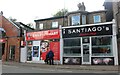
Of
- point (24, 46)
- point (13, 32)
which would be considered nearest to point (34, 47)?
point (24, 46)

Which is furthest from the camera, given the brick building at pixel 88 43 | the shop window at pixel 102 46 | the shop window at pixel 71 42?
the shop window at pixel 71 42

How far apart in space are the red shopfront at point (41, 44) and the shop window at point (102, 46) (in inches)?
192

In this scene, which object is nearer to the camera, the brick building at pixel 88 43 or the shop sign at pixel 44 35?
the brick building at pixel 88 43

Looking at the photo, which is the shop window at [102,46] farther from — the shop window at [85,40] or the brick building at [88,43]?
the shop window at [85,40]

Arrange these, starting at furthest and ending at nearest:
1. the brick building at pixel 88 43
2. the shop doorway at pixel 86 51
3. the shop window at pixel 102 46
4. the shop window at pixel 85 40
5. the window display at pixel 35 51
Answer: the window display at pixel 35 51 < the shop window at pixel 85 40 < the shop doorway at pixel 86 51 < the shop window at pixel 102 46 < the brick building at pixel 88 43

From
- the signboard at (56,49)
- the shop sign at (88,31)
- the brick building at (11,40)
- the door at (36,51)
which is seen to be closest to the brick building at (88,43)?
the shop sign at (88,31)

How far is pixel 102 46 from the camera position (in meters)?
23.7

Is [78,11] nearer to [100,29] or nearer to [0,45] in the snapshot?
[100,29]

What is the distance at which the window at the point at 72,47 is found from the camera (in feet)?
82.3

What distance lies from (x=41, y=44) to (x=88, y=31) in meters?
7.31

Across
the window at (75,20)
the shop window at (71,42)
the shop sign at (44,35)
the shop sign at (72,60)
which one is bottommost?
the shop sign at (72,60)

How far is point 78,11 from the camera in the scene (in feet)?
101

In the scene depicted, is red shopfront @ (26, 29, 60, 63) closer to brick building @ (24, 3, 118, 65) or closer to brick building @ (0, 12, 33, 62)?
brick building @ (24, 3, 118, 65)

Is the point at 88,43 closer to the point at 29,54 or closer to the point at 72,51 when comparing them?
the point at 72,51
